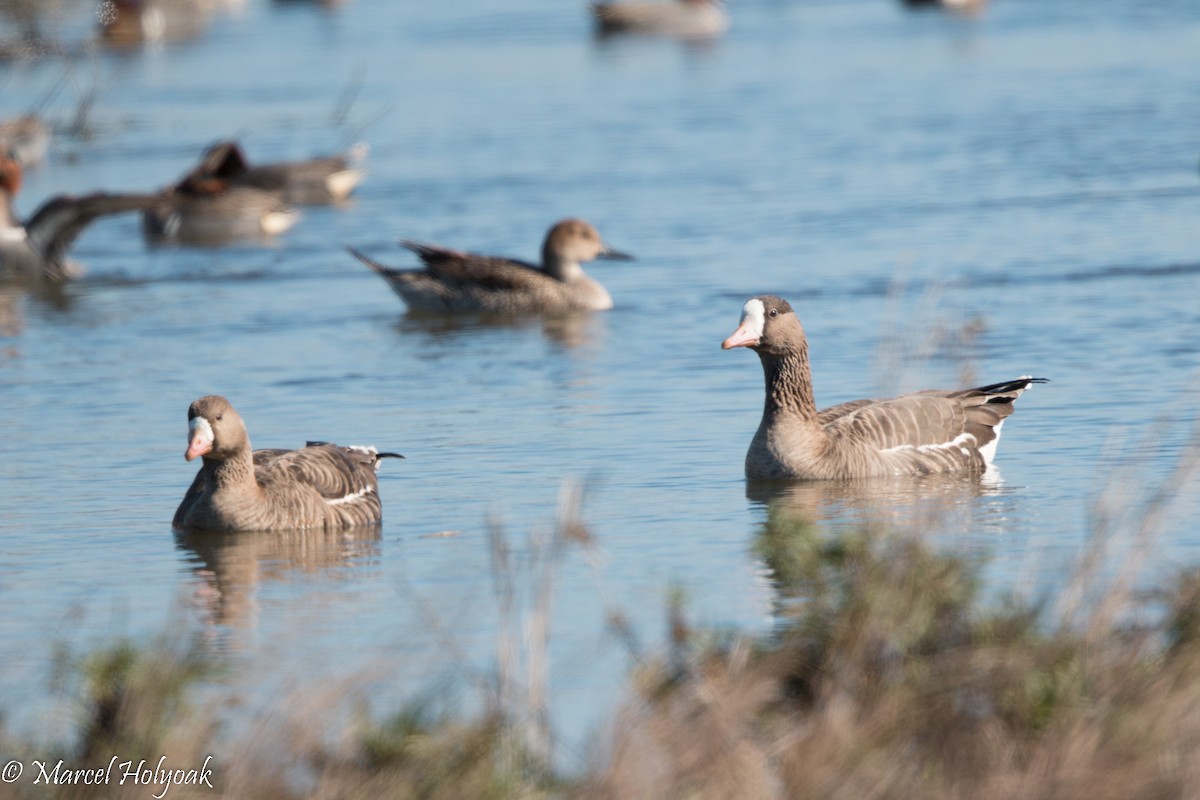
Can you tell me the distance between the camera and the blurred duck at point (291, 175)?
2473 centimetres

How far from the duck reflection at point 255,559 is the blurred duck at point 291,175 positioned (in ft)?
48.1

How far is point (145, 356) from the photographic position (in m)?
16.1

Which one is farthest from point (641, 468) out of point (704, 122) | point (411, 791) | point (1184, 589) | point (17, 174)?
point (704, 122)

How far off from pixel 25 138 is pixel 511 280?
43.0 feet

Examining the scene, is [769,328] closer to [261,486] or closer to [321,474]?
[321,474]

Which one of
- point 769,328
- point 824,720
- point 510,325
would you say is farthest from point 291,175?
point 824,720

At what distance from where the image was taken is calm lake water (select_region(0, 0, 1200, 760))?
27.1ft

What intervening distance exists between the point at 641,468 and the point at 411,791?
6030 mm

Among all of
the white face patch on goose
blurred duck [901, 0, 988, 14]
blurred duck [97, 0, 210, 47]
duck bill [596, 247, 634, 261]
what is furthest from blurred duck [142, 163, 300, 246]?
blurred duck [97, 0, 210, 47]

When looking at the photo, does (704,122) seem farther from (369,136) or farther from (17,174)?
(17,174)

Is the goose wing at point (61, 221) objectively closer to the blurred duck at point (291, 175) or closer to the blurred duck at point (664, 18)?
the blurred duck at point (291, 175)

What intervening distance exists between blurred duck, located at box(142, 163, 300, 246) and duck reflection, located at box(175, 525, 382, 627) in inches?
529

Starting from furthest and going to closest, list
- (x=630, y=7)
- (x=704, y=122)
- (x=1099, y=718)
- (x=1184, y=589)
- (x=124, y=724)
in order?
1. (x=630, y=7)
2. (x=704, y=122)
3. (x=1184, y=589)
4. (x=124, y=724)
5. (x=1099, y=718)

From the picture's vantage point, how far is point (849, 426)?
1112 centimetres
